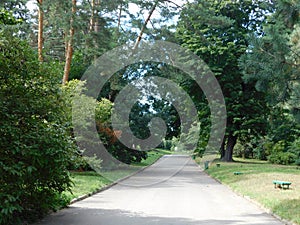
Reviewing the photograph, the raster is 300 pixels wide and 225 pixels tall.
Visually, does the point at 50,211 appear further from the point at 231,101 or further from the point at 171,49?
the point at 231,101

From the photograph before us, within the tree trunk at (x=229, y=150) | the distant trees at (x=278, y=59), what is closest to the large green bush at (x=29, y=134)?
the distant trees at (x=278, y=59)

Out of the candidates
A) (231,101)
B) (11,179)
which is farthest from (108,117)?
(11,179)

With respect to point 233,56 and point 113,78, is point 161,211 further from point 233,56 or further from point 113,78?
point 233,56

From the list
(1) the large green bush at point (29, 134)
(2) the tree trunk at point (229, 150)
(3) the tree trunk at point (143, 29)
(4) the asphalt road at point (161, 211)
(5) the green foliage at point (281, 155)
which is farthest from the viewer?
(5) the green foliage at point (281, 155)

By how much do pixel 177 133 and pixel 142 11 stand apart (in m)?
16.8

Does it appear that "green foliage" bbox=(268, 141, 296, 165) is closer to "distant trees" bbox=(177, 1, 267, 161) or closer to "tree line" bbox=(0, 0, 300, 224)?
"tree line" bbox=(0, 0, 300, 224)

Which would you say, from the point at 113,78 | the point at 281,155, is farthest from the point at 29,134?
the point at 281,155

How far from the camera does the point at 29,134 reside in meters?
7.75

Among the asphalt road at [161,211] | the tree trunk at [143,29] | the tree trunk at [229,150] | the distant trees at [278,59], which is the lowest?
the asphalt road at [161,211]

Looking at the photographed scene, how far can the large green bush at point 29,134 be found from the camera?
23.7ft

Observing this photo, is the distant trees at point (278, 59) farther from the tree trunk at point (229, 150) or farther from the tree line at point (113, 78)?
the tree trunk at point (229, 150)

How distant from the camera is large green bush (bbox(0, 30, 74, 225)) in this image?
7230 mm

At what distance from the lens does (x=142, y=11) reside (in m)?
24.5

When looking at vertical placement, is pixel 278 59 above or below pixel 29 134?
above
